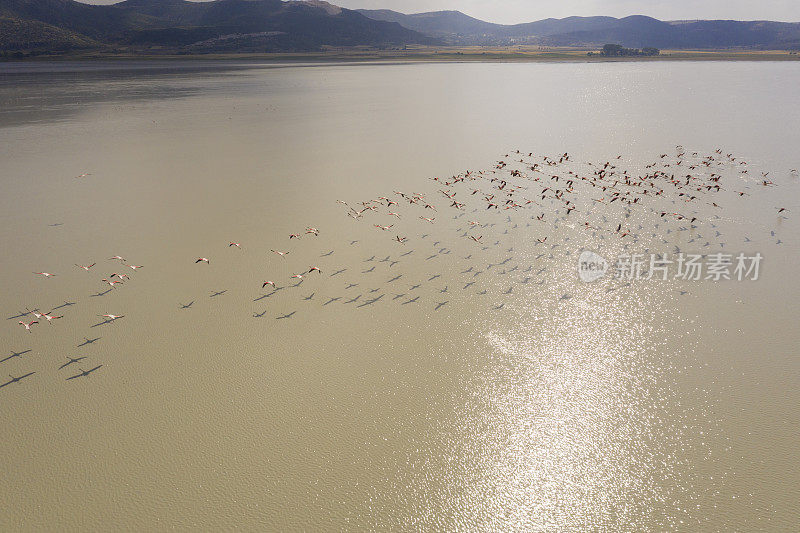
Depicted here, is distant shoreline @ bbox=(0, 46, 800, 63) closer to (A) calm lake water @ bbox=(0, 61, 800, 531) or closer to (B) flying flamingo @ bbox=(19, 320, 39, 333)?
(A) calm lake water @ bbox=(0, 61, 800, 531)

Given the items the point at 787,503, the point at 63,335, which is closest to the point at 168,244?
the point at 63,335

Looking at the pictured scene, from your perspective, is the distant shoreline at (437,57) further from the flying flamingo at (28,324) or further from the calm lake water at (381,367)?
the flying flamingo at (28,324)

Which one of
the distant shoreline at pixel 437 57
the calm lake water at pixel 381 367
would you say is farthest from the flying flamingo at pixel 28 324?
the distant shoreline at pixel 437 57

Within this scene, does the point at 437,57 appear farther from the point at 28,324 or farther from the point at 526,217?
the point at 28,324

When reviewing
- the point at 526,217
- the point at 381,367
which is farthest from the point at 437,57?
the point at 381,367

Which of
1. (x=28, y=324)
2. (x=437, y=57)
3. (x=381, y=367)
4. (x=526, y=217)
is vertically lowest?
(x=381, y=367)

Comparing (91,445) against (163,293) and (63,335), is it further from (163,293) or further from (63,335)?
(163,293)
